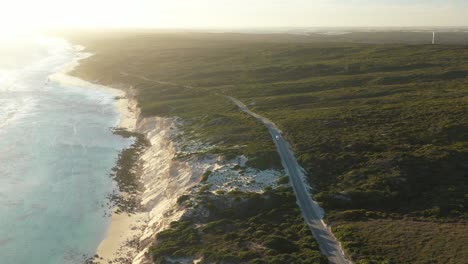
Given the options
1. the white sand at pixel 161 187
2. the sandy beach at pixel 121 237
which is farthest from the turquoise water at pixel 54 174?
the white sand at pixel 161 187

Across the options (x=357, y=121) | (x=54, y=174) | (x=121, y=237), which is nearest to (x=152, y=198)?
(x=121, y=237)

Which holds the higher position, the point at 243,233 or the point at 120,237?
the point at 243,233

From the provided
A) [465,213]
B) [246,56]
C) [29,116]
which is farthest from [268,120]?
[246,56]

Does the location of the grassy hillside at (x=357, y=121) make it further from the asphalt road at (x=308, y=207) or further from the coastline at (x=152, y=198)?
the coastline at (x=152, y=198)

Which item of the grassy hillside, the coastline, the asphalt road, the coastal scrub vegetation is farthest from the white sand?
the grassy hillside

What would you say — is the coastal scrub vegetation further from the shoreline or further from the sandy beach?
the shoreline

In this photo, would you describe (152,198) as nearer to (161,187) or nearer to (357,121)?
(161,187)
